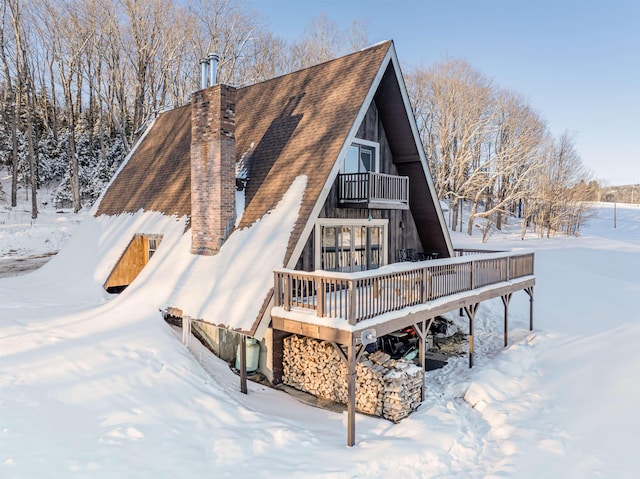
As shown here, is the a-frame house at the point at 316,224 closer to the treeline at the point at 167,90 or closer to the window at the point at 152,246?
the window at the point at 152,246

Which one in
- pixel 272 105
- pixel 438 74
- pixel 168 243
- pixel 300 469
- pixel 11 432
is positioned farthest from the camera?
pixel 438 74

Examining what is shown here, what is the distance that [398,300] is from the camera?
903cm

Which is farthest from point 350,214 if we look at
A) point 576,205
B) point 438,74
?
point 576,205

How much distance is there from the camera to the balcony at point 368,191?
1074cm

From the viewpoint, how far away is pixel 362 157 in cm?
1225

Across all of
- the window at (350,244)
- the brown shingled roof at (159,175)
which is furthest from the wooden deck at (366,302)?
the brown shingled roof at (159,175)

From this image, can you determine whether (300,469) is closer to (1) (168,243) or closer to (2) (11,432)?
(2) (11,432)

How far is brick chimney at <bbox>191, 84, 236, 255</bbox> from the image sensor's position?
1070 centimetres

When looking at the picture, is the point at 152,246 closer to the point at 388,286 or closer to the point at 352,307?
the point at 388,286

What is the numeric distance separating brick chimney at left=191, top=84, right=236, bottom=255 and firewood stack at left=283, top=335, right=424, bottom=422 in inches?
133

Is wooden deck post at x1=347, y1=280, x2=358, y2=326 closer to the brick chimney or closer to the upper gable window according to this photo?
the brick chimney

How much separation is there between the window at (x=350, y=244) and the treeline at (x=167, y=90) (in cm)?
1980

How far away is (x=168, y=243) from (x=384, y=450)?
8.21 m

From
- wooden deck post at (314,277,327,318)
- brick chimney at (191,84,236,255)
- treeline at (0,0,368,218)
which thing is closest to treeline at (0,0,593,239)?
treeline at (0,0,368,218)
